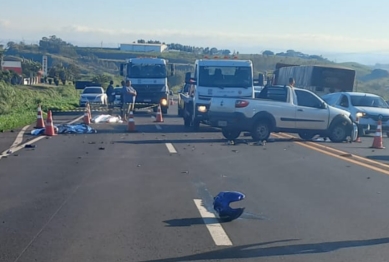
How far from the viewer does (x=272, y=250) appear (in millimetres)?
8031

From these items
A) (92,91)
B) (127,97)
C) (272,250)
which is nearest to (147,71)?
(127,97)

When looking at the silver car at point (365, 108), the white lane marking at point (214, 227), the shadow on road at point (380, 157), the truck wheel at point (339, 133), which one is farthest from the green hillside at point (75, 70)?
the white lane marking at point (214, 227)

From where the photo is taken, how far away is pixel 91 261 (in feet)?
24.5

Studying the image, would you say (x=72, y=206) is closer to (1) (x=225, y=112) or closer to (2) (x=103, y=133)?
(1) (x=225, y=112)

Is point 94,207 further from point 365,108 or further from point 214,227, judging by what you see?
point 365,108

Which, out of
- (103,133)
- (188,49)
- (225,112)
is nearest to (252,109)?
(225,112)

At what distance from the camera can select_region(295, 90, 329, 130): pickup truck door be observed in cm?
2300

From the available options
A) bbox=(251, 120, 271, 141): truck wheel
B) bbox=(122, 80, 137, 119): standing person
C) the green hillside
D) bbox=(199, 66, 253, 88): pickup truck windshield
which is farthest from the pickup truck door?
the green hillside

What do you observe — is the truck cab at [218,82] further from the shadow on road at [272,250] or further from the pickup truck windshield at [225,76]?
the shadow on road at [272,250]

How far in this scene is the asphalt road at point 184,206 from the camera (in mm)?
8039

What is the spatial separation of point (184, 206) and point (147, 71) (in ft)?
93.9

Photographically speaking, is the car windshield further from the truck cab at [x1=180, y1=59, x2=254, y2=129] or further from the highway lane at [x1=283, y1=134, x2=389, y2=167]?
the truck cab at [x1=180, y1=59, x2=254, y2=129]

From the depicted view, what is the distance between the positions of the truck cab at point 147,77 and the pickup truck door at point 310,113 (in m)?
16.6

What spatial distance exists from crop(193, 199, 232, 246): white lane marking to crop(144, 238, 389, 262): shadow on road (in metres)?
0.32
